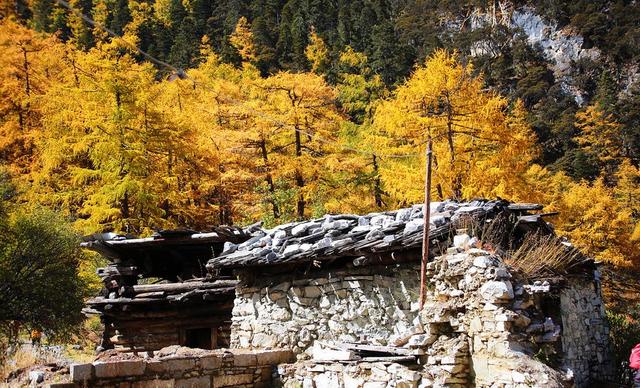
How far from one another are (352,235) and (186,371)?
11.1 ft

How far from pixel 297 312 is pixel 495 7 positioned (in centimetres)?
7121

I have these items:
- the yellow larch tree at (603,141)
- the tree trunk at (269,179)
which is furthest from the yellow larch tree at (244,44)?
the tree trunk at (269,179)

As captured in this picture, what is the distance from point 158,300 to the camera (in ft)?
42.7

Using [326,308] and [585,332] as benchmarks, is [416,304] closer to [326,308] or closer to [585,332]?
[326,308]

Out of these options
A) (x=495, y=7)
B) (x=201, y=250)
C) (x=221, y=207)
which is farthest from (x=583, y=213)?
(x=495, y=7)

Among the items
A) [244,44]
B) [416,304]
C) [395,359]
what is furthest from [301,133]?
[244,44]

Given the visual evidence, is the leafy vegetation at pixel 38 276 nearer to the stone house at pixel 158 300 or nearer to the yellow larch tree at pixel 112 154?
the yellow larch tree at pixel 112 154

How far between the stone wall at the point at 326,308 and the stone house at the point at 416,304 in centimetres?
2

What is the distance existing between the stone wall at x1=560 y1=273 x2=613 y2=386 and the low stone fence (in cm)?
493

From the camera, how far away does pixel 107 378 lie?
6.99 m

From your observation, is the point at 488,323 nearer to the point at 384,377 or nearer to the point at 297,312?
the point at 384,377

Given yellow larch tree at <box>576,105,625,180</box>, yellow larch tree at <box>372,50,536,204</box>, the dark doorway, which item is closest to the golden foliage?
yellow larch tree at <box>372,50,536,204</box>

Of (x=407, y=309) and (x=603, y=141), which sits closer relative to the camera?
(x=407, y=309)

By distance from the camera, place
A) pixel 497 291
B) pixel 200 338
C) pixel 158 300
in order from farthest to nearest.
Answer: pixel 200 338
pixel 158 300
pixel 497 291
